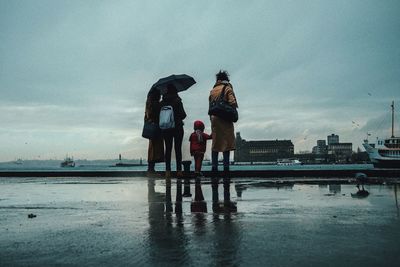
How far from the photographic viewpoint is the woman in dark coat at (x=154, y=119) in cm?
862

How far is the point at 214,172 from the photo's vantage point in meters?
8.98

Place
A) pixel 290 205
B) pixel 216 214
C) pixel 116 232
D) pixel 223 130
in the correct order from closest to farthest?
1. pixel 116 232
2. pixel 216 214
3. pixel 290 205
4. pixel 223 130

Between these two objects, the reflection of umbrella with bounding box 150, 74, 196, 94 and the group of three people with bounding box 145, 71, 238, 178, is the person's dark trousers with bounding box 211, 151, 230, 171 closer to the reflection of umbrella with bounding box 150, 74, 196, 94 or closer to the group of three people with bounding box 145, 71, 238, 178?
the group of three people with bounding box 145, 71, 238, 178

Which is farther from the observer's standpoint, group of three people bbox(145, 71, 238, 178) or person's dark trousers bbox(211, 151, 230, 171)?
person's dark trousers bbox(211, 151, 230, 171)

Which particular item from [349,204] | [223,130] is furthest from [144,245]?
[223,130]

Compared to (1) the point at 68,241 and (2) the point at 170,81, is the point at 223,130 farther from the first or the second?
(1) the point at 68,241

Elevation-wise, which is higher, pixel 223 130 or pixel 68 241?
pixel 223 130

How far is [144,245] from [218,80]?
6.78 metres

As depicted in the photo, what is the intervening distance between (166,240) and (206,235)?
9.8 inches

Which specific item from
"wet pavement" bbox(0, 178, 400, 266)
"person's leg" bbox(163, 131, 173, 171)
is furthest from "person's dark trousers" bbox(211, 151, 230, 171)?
"wet pavement" bbox(0, 178, 400, 266)

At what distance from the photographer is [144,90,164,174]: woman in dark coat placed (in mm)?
8625

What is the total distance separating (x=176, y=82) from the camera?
31.4 ft

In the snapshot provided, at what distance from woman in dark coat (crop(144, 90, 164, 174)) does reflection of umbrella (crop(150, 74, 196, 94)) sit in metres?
0.21

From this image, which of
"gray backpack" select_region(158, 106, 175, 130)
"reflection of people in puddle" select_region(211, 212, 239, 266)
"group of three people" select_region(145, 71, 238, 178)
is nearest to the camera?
"reflection of people in puddle" select_region(211, 212, 239, 266)
